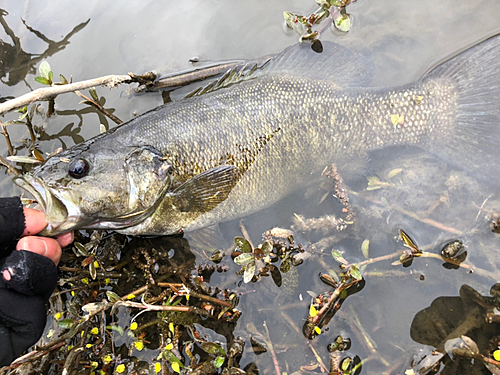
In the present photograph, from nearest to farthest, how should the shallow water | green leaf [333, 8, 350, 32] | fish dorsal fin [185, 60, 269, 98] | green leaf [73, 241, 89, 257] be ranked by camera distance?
the shallow water < green leaf [73, 241, 89, 257] < fish dorsal fin [185, 60, 269, 98] < green leaf [333, 8, 350, 32]

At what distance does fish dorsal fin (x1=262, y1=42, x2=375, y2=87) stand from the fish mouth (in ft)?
7.44

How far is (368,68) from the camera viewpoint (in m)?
3.37

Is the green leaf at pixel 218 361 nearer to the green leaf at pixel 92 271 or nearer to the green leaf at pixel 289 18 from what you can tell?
the green leaf at pixel 92 271

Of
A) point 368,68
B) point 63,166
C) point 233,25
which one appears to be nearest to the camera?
point 63,166

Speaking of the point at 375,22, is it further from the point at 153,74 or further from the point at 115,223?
the point at 115,223

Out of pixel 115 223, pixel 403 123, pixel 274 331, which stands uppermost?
pixel 403 123

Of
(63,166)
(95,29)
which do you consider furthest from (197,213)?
(95,29)

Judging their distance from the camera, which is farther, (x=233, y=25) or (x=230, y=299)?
(x=233, y=25)

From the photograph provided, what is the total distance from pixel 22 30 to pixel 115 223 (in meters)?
3.38

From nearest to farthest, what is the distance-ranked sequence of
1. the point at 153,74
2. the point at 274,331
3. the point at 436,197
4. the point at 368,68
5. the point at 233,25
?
the point at 274,331 < the point at 436,197 < the point at 368,68 < the point at 153,74 < the point at 233,25

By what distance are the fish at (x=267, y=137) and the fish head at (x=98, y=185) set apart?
0.01 meters

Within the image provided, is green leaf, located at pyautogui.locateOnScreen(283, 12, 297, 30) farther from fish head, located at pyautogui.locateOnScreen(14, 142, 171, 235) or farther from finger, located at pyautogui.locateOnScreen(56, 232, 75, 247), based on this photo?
finger, located at pyautogui.locateOnScreen(56, 232, 75, 247)

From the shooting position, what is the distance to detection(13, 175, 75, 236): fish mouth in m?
2.47

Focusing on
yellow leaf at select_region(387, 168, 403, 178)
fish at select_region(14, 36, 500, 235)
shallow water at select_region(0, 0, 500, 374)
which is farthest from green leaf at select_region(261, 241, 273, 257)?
yellow leaf at select_region(387, 168, 403, 178)
